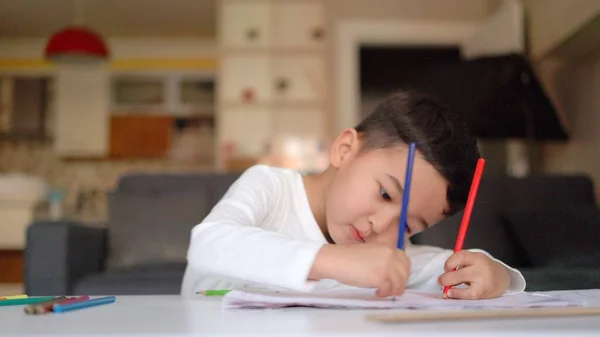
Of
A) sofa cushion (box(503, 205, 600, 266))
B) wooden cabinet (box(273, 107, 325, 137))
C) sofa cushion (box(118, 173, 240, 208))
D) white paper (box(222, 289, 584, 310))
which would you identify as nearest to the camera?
white paper (box(222, 289, 584, 310))

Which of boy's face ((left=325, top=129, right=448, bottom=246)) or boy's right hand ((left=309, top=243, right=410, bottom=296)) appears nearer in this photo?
boy's right hand ((left=309, top=243, right=410, bottom=296))

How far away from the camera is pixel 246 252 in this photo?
0.57 meters

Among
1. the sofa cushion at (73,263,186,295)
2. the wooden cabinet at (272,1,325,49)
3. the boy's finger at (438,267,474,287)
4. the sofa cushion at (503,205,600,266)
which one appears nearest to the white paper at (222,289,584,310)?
the boy's finger at (438,267,474,287)

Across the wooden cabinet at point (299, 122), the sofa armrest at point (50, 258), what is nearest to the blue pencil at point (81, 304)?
the sofa armrest at point (50, 258)

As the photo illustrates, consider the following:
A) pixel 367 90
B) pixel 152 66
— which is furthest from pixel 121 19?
pixel 367 90

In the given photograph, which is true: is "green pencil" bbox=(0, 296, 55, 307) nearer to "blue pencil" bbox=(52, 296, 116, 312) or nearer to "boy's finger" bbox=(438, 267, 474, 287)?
"blue pencil" bbox=(52, 296, 116, 312)

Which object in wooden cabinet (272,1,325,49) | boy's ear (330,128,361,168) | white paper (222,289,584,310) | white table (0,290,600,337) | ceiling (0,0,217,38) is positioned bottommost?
white paper (222,289,584,310)

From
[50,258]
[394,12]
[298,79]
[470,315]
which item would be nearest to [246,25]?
[298,79]

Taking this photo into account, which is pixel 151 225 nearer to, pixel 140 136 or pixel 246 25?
pixel 246 25

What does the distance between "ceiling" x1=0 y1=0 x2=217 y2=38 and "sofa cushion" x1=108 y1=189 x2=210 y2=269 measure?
2598 mm

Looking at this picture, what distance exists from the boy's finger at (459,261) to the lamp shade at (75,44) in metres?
2.92

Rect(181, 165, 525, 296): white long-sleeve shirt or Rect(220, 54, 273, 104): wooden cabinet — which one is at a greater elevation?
Rect(220, 54, 273, 104): wooden cabinet

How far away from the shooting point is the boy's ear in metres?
0.81

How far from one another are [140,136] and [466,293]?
180 inches
